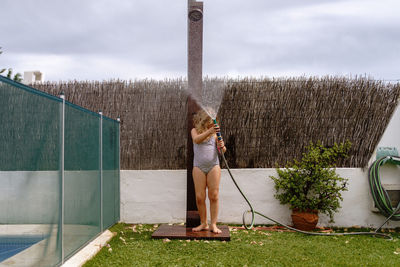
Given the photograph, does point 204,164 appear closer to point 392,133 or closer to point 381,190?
point 381,190

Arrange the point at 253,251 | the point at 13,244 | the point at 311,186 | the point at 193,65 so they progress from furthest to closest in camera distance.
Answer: the point at 311,186, the point at 193,65, the point at 253,251, the point at 13,244

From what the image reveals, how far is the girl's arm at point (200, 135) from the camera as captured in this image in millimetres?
3637

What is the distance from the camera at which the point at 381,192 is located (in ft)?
14.2

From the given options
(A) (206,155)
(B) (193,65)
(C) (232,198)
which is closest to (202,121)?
(A) (206,155)

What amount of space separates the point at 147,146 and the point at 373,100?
3152 millimetres

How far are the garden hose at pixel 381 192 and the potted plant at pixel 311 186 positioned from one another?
34cm

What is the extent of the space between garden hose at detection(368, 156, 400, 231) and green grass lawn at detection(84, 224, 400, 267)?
48cm

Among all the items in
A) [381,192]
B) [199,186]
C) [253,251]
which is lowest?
[253,251]

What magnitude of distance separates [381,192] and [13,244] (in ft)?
13.4

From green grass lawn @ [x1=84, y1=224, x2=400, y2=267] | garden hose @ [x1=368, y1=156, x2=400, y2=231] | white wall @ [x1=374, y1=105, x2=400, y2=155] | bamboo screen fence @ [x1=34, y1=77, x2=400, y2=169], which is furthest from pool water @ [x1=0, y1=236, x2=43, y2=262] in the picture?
white wall @ [x1=374, y1=105, x2=400, y2=155]

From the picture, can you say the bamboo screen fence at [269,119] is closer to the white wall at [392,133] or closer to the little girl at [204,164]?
the white wall at [392,133]

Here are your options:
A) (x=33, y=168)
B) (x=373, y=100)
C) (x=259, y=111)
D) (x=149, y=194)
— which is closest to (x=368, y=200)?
(x=373, y=100)

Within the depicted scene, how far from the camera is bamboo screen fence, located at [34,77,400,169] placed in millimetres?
4742

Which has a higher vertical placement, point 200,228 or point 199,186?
point 199,186
